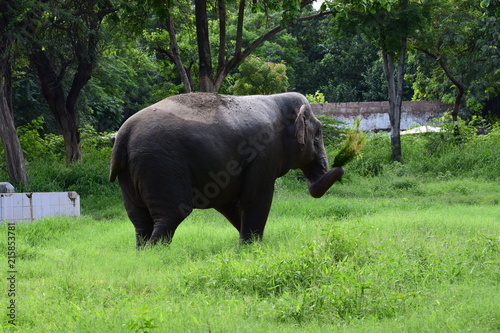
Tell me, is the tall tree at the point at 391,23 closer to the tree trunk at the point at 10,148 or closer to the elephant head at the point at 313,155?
the tree trunk at the point at 10,148

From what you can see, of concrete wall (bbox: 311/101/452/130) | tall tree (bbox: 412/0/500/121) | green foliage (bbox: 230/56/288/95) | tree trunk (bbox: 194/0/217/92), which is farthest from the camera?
concrete wall (bbox: 311/101/452/130)

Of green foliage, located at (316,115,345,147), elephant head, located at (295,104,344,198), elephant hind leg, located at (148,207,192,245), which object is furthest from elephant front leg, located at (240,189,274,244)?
green foliage, located at (316,115,345,147)

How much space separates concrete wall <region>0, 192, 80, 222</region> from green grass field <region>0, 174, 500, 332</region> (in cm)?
163

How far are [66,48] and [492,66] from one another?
14727 mm

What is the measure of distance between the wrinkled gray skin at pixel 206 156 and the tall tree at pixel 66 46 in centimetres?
819

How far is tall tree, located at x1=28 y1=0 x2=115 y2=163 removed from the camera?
15.6 metres

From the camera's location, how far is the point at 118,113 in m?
30.4

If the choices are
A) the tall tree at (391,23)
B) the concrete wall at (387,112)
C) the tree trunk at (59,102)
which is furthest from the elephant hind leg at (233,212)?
the concrete wall at (387,112)

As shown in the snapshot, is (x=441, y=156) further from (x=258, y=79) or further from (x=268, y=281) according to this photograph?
(x=268, y=281)

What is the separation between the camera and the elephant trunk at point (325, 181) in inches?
342

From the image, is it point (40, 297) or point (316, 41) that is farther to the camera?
point (316, 41)

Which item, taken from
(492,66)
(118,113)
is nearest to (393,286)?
(492,66)

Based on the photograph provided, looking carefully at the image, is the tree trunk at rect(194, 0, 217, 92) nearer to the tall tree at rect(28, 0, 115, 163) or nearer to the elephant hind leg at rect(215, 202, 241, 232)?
the tall tree at rect(28, 0, 115, 163)

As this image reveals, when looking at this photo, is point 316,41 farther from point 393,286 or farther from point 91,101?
point 393,286
